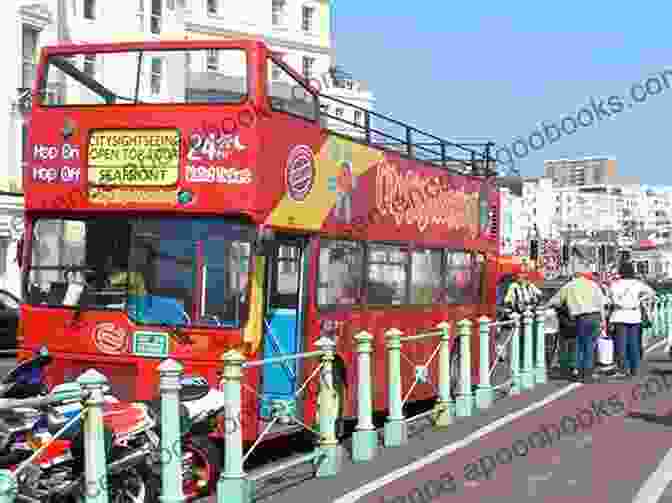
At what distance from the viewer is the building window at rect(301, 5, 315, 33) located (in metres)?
73.4

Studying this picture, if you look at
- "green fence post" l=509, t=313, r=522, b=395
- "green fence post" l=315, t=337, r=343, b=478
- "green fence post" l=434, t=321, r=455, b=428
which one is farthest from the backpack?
"green fence post" l=315, t=337, r=343, b=478

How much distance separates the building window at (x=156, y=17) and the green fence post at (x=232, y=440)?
40790 millimetres

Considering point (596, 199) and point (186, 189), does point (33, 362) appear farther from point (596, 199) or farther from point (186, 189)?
point (596, 199)

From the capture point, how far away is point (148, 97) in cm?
1091

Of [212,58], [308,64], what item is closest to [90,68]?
[212,58]

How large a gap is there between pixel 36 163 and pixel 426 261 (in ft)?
20.1

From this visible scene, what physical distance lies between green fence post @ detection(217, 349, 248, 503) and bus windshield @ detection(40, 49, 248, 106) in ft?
9.04

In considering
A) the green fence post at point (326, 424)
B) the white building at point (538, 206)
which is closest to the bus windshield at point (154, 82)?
the green fence post at point (326, 424)

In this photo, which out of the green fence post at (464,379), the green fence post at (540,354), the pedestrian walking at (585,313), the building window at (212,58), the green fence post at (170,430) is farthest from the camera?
the green fence post at (540,354)

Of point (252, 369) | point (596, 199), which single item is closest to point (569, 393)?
point (252, 369)

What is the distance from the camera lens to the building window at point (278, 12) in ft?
235

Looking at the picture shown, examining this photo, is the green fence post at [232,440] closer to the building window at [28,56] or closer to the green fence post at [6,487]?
the green fence post at [6,487]

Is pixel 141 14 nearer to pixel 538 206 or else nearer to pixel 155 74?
pixel 155 74

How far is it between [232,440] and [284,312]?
10.2ft
